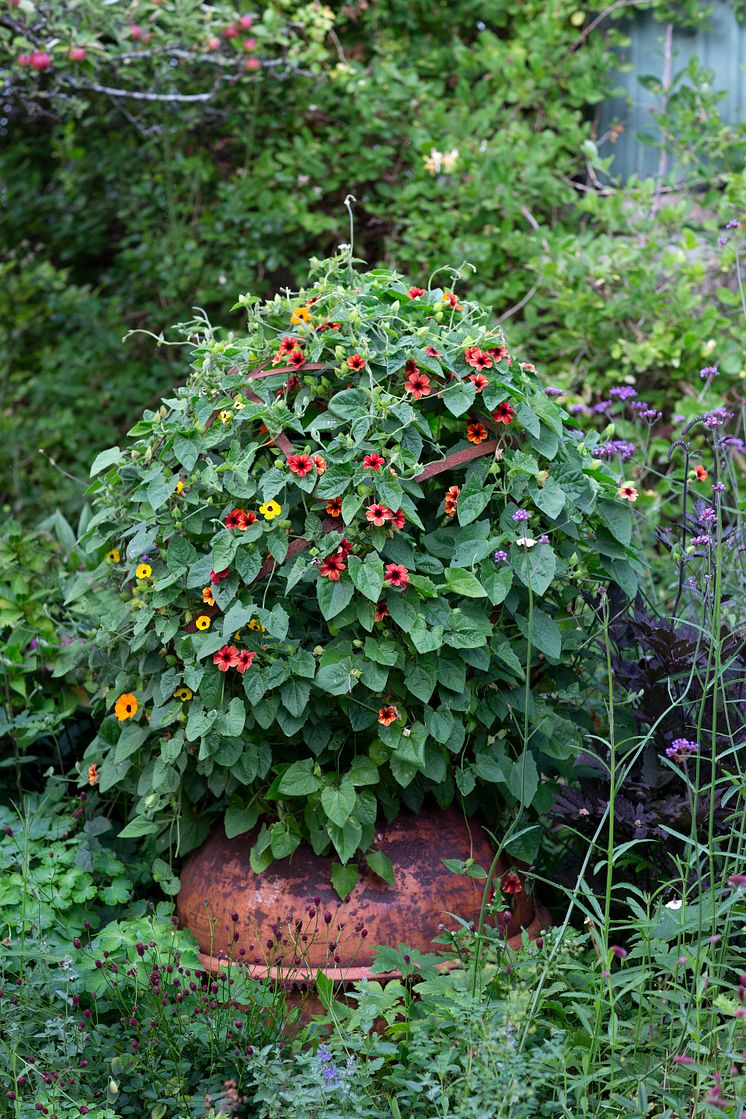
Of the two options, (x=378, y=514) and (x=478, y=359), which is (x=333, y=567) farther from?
(x=478, y=359)

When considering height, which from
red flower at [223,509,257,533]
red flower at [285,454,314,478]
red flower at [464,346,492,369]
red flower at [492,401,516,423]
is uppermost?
red flower at [464,346,492,369]

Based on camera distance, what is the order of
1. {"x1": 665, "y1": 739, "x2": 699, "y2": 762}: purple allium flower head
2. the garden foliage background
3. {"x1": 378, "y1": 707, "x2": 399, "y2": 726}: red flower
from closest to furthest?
{"x1": 665, "y1": 739, "x2": 699, "y2": 762}: purple allium flower head → {"x1": 378, "y1": 707, "x2": 399, "y2": 726}: red flower → the garden foliage background

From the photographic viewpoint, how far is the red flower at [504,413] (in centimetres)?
218

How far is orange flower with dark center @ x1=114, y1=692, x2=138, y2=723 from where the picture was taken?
7.40 ft

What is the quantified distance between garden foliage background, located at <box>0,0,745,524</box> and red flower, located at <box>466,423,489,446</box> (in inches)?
67.4

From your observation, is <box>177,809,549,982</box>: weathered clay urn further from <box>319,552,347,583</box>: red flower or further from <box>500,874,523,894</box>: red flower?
<box>319,552,347,583</box>: red flower

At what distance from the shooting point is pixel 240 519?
213cm

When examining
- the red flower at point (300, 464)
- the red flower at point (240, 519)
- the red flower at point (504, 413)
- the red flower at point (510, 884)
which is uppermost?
the red flower at point (504, 413)

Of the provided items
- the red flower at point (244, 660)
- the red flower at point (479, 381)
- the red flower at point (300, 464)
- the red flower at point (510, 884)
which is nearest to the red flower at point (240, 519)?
the red flower at point (300, 464)

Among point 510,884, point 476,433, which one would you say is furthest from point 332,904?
point 476,433

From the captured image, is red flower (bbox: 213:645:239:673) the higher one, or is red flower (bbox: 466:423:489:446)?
red flower (bbox: 466:423:489:446)

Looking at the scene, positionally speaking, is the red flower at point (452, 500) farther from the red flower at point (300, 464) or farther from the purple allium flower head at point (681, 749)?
the purple allium flower head at point (681, 749)

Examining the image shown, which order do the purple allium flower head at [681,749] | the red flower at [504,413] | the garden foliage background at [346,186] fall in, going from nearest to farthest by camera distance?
1. the purple allium flower head at [681,749]
2. the red flower at [504,413]
3. the garden foliage background at [346,186]

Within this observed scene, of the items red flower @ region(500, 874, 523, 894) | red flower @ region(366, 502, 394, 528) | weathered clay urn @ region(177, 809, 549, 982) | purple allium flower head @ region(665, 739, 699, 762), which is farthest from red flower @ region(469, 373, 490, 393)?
red flower @ region(500, 874, 523, 894)
